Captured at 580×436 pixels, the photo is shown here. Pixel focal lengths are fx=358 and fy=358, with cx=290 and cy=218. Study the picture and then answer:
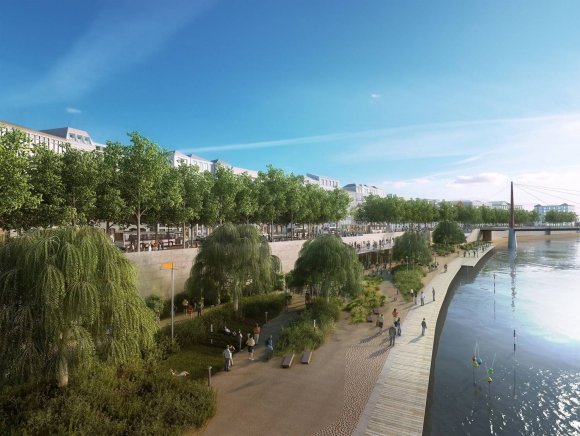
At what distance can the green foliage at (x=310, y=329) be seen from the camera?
74.0 feet

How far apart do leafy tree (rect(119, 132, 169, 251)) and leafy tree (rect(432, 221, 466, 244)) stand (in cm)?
7076

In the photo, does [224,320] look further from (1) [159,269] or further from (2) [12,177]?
(2) [12,177]

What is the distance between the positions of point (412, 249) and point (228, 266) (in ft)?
118

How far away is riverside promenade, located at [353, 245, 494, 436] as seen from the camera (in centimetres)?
1437

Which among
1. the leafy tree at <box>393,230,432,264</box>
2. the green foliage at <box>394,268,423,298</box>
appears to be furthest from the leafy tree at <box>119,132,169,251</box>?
the leafy tree at <box>393,230,432,264</box>

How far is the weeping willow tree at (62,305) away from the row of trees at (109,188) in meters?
10.3

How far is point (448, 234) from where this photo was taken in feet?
275

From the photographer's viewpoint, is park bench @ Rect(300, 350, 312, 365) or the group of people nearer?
the group of people

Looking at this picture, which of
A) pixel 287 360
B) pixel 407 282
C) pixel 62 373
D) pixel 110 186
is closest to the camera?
pixel 62 373

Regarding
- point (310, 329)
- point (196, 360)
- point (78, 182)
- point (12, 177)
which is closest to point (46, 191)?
point (78, 182)

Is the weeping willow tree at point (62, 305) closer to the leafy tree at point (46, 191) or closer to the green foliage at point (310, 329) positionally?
the green foliage at point (310, 329)

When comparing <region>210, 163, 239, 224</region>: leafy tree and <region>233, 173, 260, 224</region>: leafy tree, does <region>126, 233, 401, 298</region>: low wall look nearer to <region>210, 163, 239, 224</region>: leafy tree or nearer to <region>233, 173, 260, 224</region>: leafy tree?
<region>210, 163, 239, 224</region>: leafy tree

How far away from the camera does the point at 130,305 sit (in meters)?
14.3

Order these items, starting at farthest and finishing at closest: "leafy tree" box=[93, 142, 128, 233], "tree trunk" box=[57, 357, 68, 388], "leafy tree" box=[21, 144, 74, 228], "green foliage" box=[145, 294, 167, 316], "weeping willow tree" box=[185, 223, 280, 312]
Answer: "leafy tree" box=[93, 142, 128, 233]
"weeping willow tree" box=[185, 223, 280, 312]
"green foliage" box=[145, 294, 167, 316]
"leafy tree" box=[21, 144, 74, 228]
"tree trunk" box=[57, 357, 68, 388]
